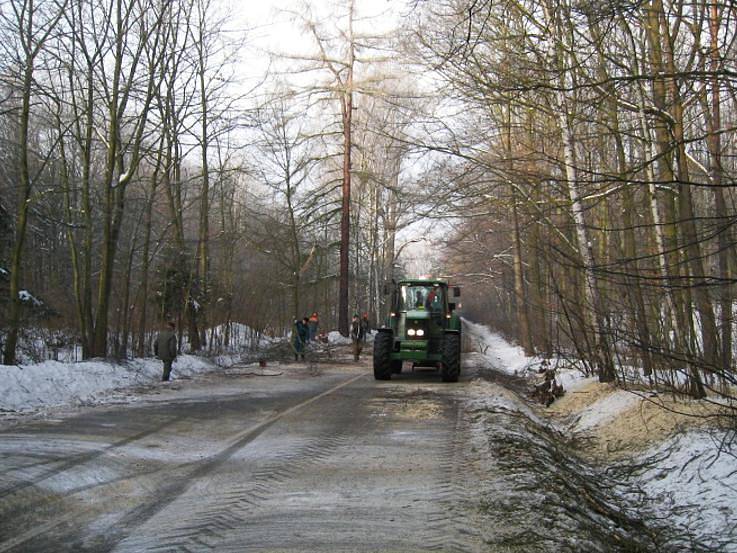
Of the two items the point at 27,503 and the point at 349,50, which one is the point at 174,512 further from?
the point at 349,50

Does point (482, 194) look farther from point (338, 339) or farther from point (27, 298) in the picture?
point (338, 339)

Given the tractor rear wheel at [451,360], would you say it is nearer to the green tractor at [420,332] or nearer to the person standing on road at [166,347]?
the green tractor at [420,332]

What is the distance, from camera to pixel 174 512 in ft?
19.5

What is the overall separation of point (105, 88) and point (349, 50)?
17.9 meters

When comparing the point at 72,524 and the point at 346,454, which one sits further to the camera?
the point at 346,454

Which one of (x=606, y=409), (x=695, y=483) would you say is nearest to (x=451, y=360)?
(x=606, y=409)

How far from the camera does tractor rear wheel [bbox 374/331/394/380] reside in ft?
59.3

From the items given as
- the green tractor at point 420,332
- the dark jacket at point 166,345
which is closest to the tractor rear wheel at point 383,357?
the green tractor at point 420,332

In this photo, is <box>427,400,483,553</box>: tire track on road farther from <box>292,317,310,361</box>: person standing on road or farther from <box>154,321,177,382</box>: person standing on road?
<box>292,317,310,361</box>: person standing on road

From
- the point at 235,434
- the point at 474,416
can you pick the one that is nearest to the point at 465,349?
the point at 474,416

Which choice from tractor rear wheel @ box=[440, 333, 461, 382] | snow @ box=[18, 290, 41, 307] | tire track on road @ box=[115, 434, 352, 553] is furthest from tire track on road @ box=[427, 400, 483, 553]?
snow @ box=[18, 290, 41, 307]

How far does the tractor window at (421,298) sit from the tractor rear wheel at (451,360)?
1869 mm

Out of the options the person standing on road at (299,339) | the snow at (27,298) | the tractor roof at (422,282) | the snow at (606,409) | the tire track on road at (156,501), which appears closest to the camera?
the tire track on road at (156,501)

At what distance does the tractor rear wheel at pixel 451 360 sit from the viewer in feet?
56.9
